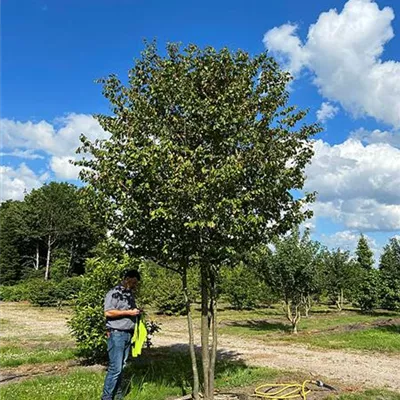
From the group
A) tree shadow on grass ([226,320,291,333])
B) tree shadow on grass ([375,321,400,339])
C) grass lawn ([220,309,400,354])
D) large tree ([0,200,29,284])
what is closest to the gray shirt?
grass lawn ([220,309,400,354])

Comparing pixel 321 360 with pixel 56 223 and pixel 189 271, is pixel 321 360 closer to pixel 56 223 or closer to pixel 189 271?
pixel 189 271

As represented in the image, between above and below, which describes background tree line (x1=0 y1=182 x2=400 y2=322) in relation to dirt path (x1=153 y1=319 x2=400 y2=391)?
above

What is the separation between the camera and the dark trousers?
610 centimetres

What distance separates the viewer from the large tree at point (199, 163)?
20.6ft

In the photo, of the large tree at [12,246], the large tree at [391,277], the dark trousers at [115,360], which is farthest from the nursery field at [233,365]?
the large tree at [12,246]

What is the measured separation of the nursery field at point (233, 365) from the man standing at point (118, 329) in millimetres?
870

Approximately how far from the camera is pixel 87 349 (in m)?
10.3

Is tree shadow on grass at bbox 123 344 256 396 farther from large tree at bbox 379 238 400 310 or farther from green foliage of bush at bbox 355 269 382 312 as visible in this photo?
green foliage of bush at bbox 355 269 382 312

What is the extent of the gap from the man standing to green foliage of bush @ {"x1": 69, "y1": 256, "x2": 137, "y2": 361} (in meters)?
3.22

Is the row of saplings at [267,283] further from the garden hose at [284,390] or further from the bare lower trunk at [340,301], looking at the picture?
the garden hose at [284,390]

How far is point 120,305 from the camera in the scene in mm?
6367

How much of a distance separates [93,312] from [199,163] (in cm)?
525

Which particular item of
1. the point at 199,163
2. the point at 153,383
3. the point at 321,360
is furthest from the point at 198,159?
the point at 321,360

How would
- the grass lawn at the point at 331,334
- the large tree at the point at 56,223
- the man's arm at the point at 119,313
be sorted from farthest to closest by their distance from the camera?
1. the large tree at the point at 56,223
2. the grass lawn at the point at 331,334
3. the man's arm at the point at 119,313
